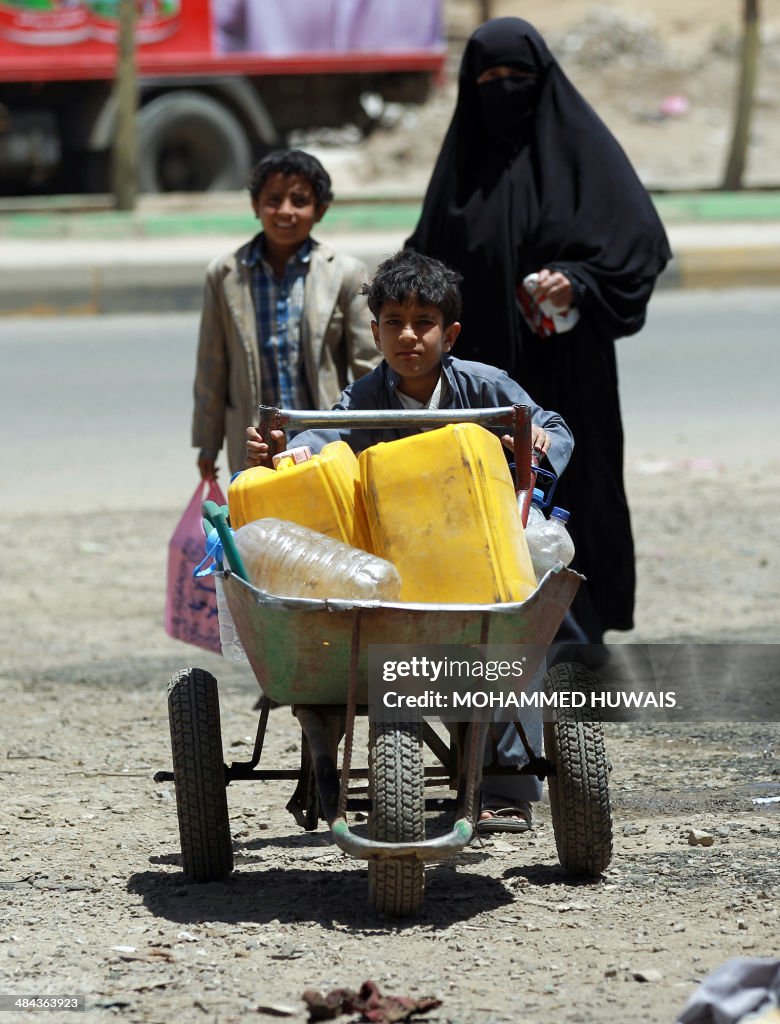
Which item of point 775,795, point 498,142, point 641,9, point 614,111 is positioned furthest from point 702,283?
point 641,9

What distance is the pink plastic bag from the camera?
15.4ft

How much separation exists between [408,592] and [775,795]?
50.3 inches

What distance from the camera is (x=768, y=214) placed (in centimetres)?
1409

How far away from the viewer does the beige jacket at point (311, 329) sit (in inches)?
180

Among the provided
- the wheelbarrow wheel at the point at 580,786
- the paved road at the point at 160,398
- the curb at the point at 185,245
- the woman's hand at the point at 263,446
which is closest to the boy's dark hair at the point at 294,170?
the woman's hand at the point at 263,446

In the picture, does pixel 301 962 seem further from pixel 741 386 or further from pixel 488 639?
pixel 741 386

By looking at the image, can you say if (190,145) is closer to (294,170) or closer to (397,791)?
(294,170)

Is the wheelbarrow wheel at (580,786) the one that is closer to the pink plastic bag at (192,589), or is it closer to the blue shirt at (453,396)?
the blue shirt at (453,396)

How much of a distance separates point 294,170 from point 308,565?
1.69 m

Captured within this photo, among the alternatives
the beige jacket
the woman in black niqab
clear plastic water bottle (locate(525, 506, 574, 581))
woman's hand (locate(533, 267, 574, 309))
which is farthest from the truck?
clear plastic water bottle (locate(525, 506, 574, 581))

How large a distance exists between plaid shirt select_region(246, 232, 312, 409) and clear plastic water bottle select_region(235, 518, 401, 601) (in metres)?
1.49

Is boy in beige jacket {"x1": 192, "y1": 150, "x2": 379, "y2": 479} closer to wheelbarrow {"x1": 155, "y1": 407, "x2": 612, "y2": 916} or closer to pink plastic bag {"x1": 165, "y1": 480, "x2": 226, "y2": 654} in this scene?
pink plastic bag {"x1": 165, "y1": 480, "x2": 226, "y2": 654}

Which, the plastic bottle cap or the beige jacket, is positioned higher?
the beige jacket

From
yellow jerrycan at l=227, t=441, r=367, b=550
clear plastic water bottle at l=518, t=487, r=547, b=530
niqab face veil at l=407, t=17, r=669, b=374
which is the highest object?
niqab face veil at l=407, t=17, r=669, b=374
